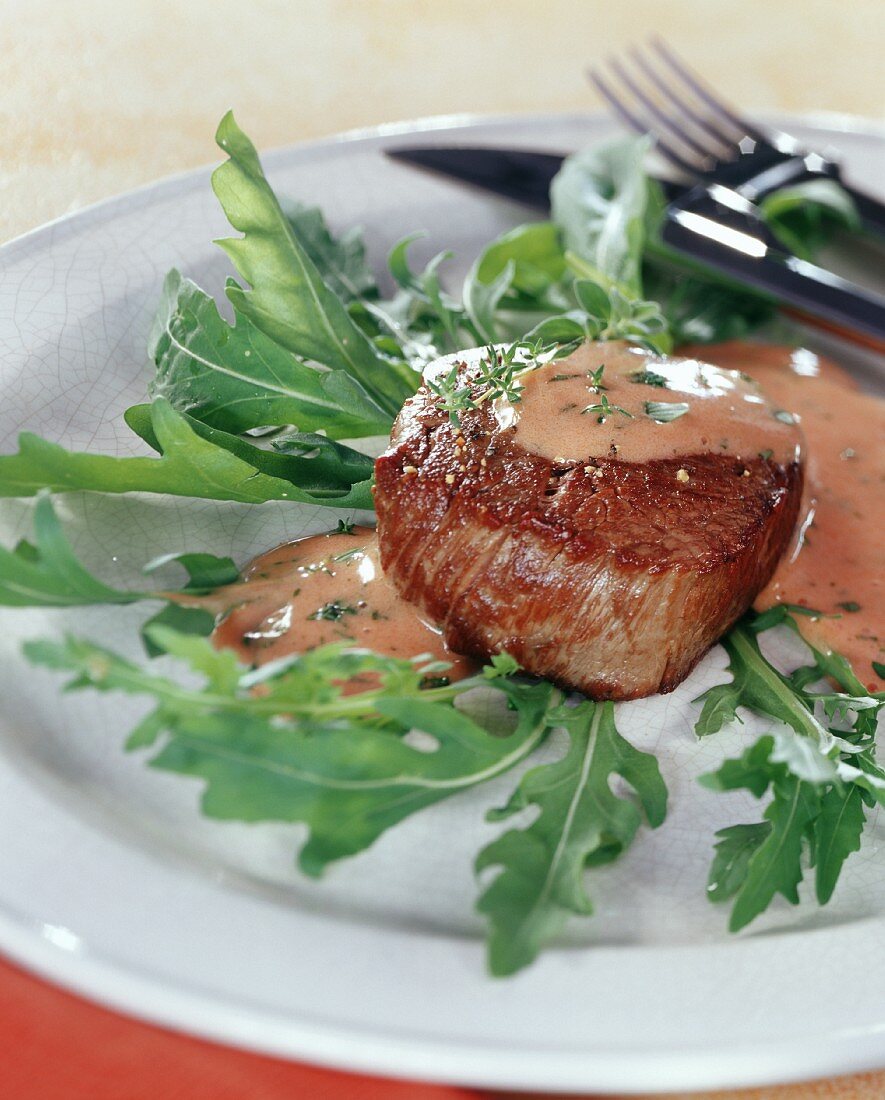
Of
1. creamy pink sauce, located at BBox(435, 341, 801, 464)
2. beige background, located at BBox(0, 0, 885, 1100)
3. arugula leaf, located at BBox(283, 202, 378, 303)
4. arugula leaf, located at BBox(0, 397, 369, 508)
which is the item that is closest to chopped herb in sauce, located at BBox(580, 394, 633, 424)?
creamy pink sauce, located at BBox(435, 341, 801, 464)

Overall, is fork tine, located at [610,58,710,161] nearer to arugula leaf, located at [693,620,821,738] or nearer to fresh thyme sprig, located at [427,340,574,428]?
fresh thyme sprig, located at [427,340,574,428]

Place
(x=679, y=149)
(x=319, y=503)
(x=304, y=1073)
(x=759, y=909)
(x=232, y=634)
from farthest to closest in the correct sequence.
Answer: (x=679, y=149)
(x=319, y=503)
(x=232, y=634)
(x=759, y=909)
(x=304, y=1073)

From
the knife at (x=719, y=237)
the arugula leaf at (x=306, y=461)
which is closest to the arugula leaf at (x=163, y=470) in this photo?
the arugula leaf at (x=306, y=461)

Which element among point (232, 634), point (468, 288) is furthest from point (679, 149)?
point (232, 634)

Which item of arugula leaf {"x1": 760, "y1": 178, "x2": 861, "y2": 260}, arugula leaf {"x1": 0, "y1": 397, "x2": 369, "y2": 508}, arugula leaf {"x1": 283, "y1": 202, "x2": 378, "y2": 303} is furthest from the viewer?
arugula leaf {"x1": 760, "y1": 178, "x2": 861, "y2": 260}

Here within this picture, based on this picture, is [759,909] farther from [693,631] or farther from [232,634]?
[232,634]

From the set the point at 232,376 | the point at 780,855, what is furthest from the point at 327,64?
the point at 780,855

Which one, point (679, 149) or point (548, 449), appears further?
point (679, 149)
